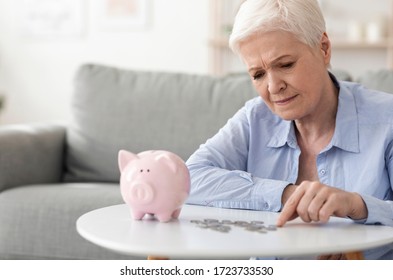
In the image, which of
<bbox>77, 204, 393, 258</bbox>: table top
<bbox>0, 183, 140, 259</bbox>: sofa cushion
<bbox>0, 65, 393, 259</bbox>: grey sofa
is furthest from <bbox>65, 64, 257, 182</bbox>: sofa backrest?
<bbox>77, 204, 393, 258</bbox>: table top

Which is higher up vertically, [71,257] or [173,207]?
[173,207]

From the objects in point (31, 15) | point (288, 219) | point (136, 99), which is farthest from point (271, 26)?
point (31, 15)

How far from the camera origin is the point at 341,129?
4.78 ft

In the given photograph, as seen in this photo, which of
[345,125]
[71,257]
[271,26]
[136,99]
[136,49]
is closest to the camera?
[271,26]

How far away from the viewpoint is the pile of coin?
1106mm

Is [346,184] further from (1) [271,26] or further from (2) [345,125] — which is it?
(1) [271,26]

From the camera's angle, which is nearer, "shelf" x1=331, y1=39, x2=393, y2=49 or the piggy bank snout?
the piggy bank snout

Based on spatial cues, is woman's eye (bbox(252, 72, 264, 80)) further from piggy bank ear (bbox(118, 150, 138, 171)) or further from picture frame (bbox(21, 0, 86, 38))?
picture frame (bbox(21, 0, 86, 38))

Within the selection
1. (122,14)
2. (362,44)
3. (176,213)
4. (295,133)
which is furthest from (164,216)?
(122,14)

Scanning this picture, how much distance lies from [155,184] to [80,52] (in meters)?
4.10

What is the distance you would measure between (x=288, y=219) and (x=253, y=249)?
0.69 feet

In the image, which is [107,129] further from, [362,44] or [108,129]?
[362,44]

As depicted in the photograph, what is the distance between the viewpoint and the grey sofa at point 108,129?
8.36 feet

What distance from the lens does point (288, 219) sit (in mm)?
1153
